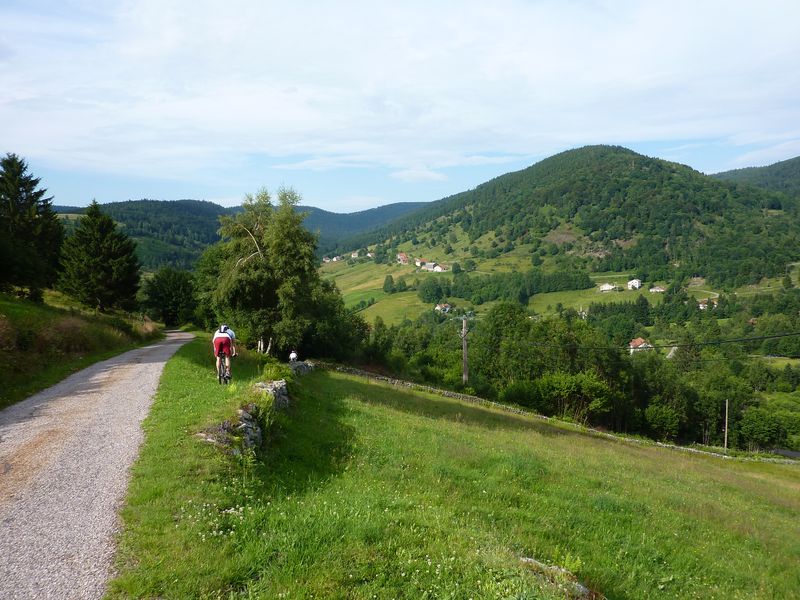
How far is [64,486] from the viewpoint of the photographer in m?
8.09

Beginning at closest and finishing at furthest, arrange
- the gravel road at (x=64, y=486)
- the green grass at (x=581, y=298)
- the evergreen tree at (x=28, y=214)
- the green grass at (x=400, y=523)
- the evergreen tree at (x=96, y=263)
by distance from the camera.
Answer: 1. the gravel road at (x=64, y=486)
2. the green grass at (x=400, y=523)
3. the evergreen tree at (x=96, y=263)
4. the evergreen tree at (x=28, y=214)
5. the green grass at (x=581, y=298)

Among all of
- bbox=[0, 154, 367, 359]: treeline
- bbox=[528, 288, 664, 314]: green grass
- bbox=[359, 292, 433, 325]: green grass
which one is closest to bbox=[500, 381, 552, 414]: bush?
bbox=[0, 154, 367, 359]: treeline

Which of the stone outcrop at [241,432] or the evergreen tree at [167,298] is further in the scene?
the evergreen tree at [167,298]

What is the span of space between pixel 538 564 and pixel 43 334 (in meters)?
24.1

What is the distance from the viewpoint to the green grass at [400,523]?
19.9ft

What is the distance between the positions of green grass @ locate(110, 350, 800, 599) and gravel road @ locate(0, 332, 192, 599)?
1.26 ft

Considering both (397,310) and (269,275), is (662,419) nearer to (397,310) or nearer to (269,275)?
(269,275)

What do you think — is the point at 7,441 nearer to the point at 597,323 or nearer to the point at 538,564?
the point at 538,564

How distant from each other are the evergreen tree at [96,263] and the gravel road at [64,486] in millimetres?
37434

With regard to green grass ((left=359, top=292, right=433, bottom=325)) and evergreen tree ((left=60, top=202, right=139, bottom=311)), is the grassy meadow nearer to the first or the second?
evergreen tree ((left=60, top=202, right=139, bottom=311))

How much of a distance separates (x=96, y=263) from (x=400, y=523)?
50067 mm

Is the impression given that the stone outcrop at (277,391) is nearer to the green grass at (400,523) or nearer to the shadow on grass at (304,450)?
the shadow on grass at (304,450)

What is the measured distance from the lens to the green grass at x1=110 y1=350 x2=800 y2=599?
19.9ft

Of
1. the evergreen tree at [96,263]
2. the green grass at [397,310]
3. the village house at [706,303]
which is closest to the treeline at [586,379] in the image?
the evergreen tree at [96,263]
